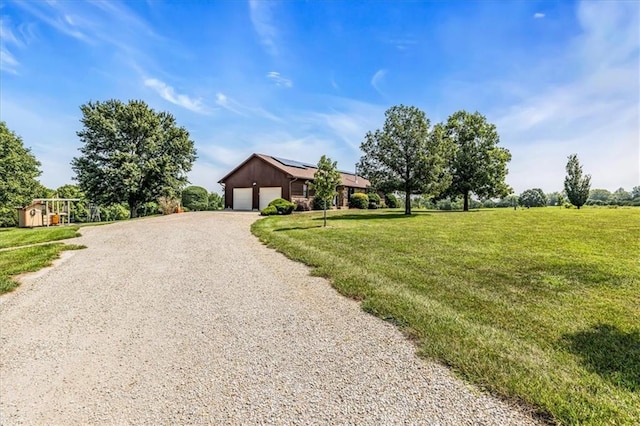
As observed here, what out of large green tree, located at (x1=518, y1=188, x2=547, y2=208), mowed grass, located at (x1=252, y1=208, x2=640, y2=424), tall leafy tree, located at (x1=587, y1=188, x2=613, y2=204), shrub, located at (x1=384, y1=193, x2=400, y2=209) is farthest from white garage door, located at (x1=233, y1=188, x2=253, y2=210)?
tall leafy tree, located at (x1=587, y1=188, x2=613, y2=204)

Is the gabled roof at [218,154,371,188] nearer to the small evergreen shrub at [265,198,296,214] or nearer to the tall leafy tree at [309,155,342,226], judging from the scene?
the small evergreen shrub at [265,198,296,214]

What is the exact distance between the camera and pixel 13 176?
30.4 m

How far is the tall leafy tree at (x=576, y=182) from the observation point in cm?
3036

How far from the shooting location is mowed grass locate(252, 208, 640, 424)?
2811 mm

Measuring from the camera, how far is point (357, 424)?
245 centimetres

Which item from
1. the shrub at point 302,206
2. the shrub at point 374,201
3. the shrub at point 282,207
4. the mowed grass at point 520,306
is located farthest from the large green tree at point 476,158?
the mowed grass at point 520,306

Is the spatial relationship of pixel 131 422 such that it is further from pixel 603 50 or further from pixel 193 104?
pixel 193 104

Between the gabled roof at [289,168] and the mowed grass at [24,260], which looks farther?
the gabled roof at [289,168]

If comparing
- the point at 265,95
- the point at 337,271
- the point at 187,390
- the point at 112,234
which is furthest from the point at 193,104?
the point at 187,390

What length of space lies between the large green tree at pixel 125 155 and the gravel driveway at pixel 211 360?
18.9 m

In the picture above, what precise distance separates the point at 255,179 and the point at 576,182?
31.4 m

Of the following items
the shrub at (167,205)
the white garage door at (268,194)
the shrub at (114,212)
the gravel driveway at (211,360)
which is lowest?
the gravel driveway at (211,360)

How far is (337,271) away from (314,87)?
11.4 m

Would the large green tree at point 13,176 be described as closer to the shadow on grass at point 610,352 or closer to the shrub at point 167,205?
the shrub at point 167,205
